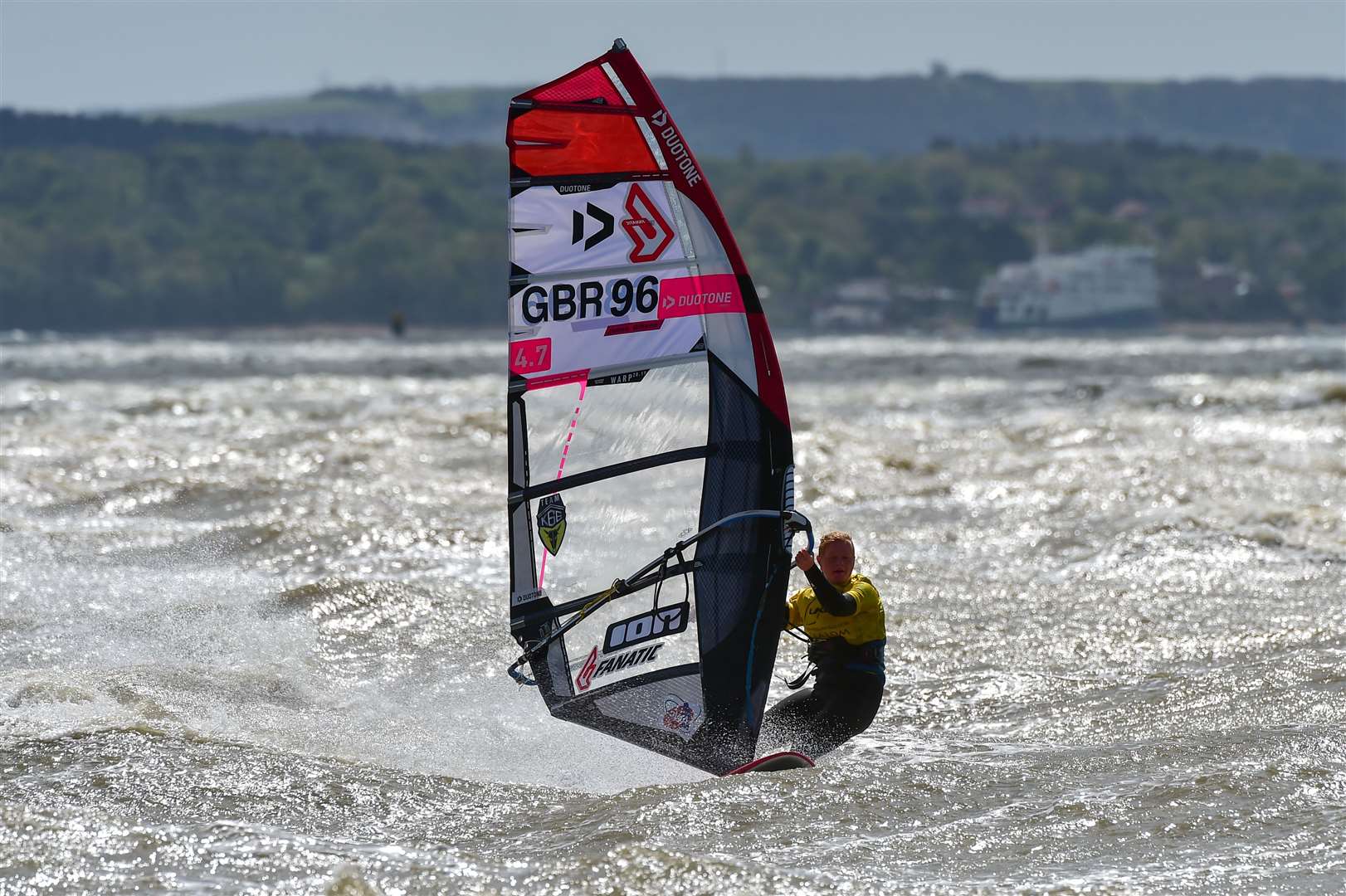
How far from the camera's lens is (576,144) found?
576 centimetres

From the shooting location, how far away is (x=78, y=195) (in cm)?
12131

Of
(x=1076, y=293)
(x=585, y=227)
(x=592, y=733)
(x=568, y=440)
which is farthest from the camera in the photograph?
(x=1076, y=293)

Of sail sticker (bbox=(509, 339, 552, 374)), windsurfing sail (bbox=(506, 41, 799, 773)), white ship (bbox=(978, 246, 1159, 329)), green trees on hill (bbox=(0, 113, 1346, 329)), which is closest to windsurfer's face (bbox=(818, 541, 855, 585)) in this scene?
windsurfing sail (bbox=(506, 41, 799, 773))

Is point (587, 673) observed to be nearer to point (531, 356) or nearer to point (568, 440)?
point (568, 440)

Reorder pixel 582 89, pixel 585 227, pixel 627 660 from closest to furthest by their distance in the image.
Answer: pixel 582 89 < pixel 585 227 < pixel 627 660

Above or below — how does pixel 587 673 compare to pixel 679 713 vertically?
above

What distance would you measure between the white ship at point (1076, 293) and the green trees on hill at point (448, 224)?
10.7 feet

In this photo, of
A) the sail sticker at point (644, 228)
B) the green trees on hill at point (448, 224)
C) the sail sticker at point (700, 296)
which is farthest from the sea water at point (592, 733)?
the green trees on hill at point (448, 224)

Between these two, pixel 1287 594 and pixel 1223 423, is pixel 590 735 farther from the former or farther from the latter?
pixel 1223 423

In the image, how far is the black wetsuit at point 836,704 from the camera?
243 inches

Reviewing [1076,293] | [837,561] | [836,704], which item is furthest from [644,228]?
[1076,293]

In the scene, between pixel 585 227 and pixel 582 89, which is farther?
pixel 585 227

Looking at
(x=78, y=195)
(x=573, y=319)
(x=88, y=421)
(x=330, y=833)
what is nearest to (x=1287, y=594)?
(x=573, y=319)

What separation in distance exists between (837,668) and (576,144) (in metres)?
2.32
